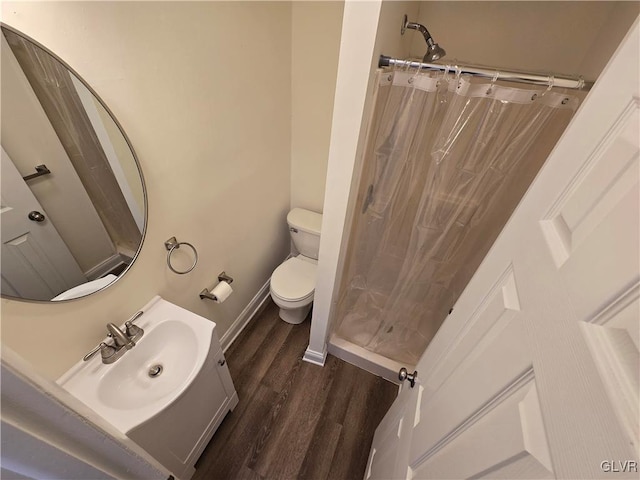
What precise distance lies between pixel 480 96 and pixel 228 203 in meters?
1.25

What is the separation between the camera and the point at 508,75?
34.1 inches

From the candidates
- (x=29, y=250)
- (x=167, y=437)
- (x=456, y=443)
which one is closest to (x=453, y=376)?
(x=456, y=443)

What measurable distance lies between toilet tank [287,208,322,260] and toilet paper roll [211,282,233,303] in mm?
691

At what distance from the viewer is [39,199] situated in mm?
771

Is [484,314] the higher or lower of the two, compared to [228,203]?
lower

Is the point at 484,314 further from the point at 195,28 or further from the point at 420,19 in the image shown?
the point at 420,19

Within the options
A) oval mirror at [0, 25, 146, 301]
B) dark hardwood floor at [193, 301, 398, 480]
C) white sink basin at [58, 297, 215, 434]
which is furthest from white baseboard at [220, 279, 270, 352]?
oval mirror at [0, 25, 146, 301]

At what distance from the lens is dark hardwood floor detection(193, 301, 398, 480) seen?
4.29 ft

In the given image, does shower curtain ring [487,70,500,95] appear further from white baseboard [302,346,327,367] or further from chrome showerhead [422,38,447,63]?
white baseboard [302,346,327,367]

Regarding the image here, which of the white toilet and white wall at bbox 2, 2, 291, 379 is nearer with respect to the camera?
white wall at bbox 2, 2, 291, 379

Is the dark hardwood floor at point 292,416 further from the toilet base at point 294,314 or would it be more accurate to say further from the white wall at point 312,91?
the white wall at point 312,91

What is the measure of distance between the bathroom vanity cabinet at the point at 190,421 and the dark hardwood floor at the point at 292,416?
137mm

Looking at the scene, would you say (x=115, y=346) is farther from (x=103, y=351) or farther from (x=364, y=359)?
(x=364, y=359)

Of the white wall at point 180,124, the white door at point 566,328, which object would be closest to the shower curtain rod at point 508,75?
the white door at point 566,328
